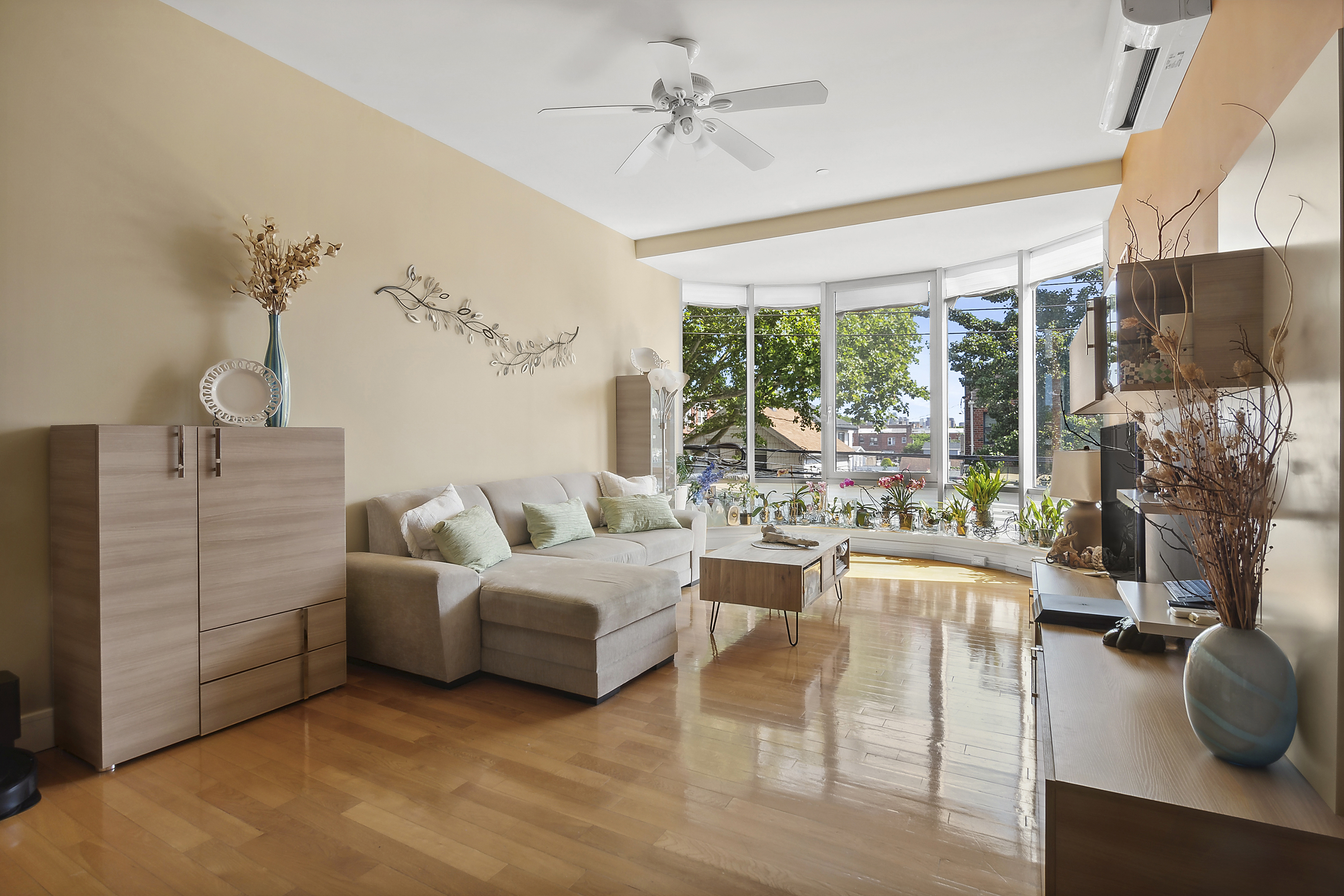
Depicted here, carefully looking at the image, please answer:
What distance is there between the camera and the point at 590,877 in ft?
5.87

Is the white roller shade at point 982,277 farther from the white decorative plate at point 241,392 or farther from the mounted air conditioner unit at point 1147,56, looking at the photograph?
the white decorative plate at point 241,392

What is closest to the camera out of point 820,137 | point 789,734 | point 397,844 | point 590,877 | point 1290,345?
point 1290,345

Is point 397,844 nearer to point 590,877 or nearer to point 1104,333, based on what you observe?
point 590,877

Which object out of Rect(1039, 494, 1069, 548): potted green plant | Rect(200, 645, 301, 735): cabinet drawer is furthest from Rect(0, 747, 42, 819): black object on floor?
Rect(1039, 494, 1069, 548): potted green plant

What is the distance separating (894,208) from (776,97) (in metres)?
2.45

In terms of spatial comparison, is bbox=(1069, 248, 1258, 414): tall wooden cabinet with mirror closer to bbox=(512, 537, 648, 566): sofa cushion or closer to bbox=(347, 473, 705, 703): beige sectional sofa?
bbox=(347, 473, 705, 703): beige sectional sofa

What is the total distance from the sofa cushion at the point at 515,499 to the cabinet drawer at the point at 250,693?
1401 mm

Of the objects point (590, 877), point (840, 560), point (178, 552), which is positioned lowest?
point (590, 877)

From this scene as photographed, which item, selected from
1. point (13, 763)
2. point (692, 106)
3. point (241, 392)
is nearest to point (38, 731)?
point (13, 763)

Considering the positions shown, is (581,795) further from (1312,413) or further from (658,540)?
(658,540)

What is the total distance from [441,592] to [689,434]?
4.74 meters

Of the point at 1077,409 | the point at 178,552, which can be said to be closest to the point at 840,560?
the point at 1077,409

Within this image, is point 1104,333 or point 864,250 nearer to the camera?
point 1104,333

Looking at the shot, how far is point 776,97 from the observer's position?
2.95 metres
